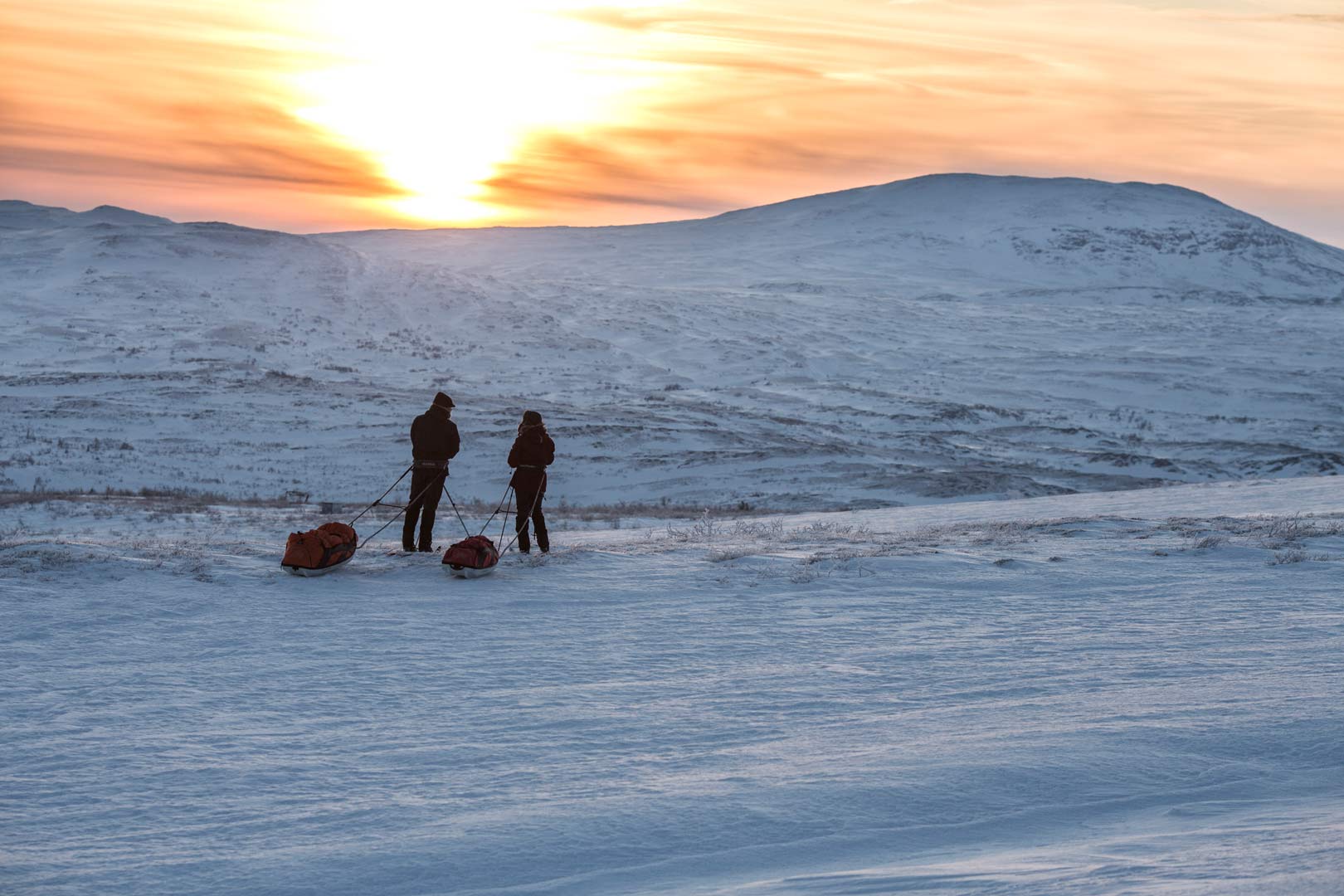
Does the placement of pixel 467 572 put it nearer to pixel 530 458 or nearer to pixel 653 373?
pixel 530 458

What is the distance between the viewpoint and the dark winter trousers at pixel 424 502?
11539mm

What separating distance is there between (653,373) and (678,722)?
116 feet

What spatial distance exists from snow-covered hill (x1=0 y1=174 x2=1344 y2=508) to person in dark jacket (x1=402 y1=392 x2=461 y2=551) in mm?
11248

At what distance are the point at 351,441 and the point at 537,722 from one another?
21171mm

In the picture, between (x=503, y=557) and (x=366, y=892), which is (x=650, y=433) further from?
(x=366, y=892)

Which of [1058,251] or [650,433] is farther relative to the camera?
[1058,251]

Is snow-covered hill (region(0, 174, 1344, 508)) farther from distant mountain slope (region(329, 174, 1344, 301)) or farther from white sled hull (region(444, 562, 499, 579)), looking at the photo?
white sled hull (region(444, 562, 499, 579))

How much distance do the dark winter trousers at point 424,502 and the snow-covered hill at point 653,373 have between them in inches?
441

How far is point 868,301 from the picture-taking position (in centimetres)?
6638

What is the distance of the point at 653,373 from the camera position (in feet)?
136

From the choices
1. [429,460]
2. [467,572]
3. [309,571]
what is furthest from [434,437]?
[309,571]

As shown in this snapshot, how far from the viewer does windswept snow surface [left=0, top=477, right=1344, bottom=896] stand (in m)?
4.68

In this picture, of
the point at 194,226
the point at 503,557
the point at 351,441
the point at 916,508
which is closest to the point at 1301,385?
the point at 916,508

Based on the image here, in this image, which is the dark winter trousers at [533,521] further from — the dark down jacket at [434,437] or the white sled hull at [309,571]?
the white sled hull at [309,571]
